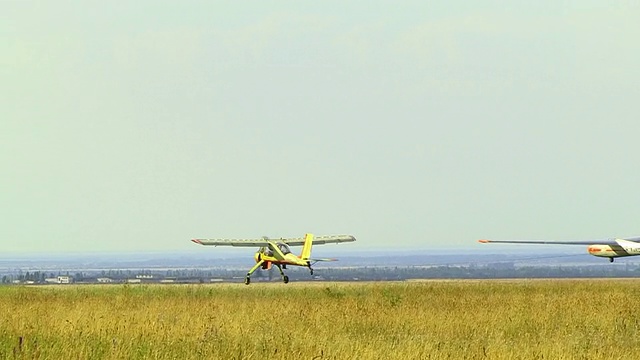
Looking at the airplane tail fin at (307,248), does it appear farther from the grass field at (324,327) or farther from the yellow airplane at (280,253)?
the grass field at (324,327)

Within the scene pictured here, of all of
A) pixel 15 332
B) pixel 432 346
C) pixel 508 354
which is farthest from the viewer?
pixel 15 332

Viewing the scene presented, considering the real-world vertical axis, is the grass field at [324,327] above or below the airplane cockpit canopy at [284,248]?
below

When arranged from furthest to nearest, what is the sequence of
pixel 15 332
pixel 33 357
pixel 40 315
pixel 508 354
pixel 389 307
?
pixel 389 307, pixel 40 315, pixel 15 332, pixel 508 354, pixel 33 357

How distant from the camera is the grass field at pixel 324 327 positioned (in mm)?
17344

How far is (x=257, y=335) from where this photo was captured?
21.8 m

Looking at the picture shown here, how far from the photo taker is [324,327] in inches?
957

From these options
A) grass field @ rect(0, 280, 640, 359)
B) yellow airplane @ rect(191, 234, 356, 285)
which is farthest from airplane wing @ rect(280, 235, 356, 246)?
grass field @ rect(0, 280, 640, 359)

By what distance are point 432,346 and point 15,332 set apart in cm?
755

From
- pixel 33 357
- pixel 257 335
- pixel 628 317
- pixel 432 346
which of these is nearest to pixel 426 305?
pixel 628 317

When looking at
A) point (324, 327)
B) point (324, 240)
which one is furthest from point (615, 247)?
point (324, 327)

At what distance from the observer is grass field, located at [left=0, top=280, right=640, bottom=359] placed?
56.9 feet

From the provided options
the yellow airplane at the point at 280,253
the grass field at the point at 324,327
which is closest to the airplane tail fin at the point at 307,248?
the yellow airplane at the point at 280,253

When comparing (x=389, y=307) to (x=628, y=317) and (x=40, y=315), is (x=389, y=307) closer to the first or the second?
(x=628, y=317)

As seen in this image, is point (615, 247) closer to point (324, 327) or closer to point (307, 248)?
point (307, 248)
